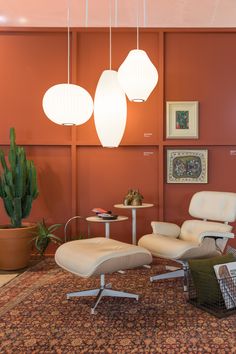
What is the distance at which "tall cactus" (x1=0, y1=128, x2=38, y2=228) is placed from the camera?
127 inches

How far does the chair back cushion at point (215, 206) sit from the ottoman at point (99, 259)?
97 centimetres

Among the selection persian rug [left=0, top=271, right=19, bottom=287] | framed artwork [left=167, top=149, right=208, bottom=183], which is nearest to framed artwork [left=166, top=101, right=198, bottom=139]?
framed artwork [left=167, top=149, right=208, bottom=183]

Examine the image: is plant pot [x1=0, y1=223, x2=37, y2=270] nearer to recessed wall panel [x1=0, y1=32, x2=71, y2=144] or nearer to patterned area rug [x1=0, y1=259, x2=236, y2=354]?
patterned area rug [x1=0, y1=259, x2=236, y2=354]

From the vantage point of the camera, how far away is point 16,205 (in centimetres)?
327

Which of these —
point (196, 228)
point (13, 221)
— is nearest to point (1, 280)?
point (13, 221)

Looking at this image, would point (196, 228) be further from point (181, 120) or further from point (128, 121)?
point (128, 121)

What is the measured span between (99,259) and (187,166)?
80.7 inches

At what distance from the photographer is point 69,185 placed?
12.4 feet

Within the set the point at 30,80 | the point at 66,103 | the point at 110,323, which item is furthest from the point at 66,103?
the point at 110,323

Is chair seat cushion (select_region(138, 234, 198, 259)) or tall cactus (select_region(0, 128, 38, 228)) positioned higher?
tall cactus (select_region(0, 128, 38, 228))
